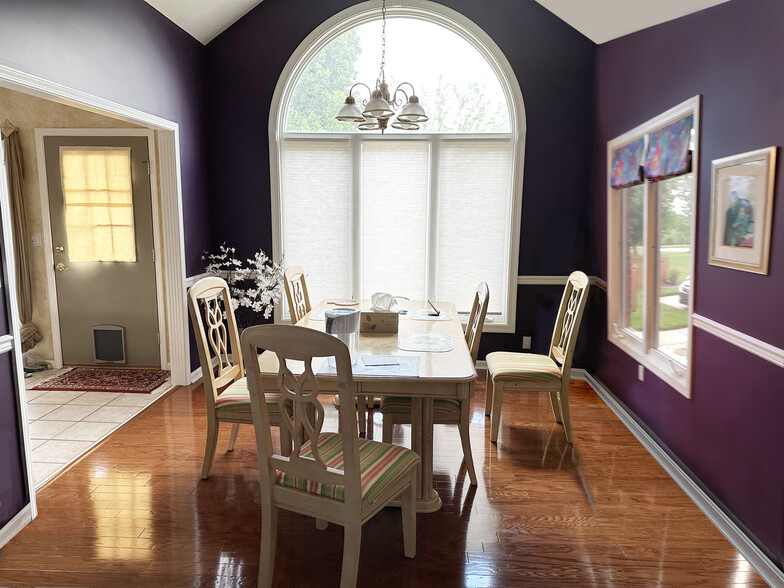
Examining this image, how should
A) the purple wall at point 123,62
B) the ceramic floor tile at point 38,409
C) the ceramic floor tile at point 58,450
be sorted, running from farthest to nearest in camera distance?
the ceramic floor tile at point 38,409 < the ceramic floor tile at point 58,450 < the purple wall at point 123,62

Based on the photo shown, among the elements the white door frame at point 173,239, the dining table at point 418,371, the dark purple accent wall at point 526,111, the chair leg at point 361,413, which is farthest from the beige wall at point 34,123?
the chair leg at point 361,413

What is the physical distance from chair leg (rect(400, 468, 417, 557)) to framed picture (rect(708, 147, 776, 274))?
5.37ft

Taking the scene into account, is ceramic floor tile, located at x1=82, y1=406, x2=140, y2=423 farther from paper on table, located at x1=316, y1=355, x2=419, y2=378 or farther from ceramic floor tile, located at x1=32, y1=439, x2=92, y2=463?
paper on table, located at x1=316, y1=355, x2=419, y2=378

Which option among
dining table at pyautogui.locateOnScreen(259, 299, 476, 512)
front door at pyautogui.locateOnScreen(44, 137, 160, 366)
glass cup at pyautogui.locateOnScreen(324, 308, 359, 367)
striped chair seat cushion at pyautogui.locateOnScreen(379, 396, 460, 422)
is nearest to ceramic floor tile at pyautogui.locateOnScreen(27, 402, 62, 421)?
front door at pyautogui.locateOnScreen(44, 137, 160, 366)

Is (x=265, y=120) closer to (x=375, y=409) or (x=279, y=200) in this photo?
(x=279, y=200)

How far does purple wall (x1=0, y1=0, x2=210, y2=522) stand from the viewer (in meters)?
2.41

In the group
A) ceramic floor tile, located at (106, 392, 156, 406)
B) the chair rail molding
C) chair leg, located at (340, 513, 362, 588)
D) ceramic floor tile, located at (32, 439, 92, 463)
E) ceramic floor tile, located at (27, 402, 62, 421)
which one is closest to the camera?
chair leg, located at (340, 513, 362, 588)

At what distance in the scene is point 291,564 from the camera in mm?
2158

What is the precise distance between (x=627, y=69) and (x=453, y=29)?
1.52 meters

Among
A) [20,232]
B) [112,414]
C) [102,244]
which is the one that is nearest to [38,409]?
[112,414]

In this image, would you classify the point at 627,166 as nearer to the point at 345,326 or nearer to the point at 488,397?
the point at 488,397

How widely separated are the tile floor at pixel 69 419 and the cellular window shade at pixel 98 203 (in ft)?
3.73

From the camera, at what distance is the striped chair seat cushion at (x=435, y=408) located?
8.78 ft

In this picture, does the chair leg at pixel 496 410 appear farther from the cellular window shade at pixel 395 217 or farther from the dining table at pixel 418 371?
the cellular window shade at pixel 395 217
